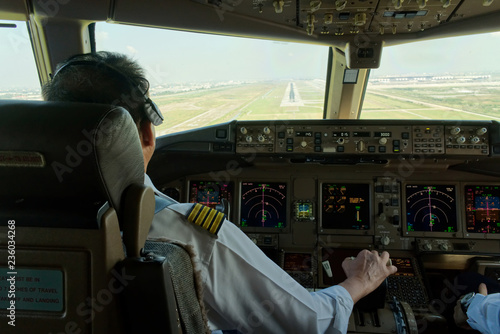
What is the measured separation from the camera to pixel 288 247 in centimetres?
296

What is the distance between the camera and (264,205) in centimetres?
301

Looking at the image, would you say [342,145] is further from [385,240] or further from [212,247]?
[212,247]

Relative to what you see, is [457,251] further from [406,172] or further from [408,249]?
[406,172]

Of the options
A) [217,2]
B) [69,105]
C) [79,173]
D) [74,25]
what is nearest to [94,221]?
[79,173]

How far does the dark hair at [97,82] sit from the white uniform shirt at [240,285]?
12.0 inches

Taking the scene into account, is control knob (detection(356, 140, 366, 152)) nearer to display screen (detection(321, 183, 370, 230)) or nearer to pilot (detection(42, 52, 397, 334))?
display screen (detection(321, 183, 370, 230))

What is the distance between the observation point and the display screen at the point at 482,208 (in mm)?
2791

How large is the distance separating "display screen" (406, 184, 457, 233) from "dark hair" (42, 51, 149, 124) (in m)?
2.44

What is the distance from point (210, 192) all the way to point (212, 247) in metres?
2.11

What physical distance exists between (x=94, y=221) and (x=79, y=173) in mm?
99

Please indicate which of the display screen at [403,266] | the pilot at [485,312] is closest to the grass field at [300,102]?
the display screen at [403,266]

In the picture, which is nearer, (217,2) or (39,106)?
(39,106)

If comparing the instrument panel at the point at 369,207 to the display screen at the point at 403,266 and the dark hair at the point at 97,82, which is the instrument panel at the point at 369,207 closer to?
the display screen at the point at 403,266

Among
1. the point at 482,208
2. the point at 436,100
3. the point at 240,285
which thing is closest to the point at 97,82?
the point at 240,285
